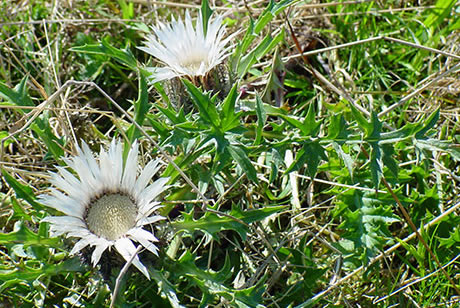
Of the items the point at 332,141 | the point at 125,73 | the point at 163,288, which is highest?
the point at 125,73

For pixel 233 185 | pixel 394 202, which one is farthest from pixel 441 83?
pixel 233 185

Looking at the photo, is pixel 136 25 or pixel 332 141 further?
pixel 136 25

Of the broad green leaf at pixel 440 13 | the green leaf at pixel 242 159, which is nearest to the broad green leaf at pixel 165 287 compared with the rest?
the green leaf at pixel 242 159

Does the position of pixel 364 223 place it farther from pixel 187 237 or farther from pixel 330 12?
pixel 330 12

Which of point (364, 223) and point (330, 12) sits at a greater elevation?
point (330, 12)

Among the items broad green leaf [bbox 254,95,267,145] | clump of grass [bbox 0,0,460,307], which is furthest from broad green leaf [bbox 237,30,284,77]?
broad green leaf [bbox 254,95,267,145]

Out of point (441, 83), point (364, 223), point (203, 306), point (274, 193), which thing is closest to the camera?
point (203, 306)

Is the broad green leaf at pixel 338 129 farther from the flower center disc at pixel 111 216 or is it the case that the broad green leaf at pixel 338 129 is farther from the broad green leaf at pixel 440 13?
the broad green leaf at pixel 440 13

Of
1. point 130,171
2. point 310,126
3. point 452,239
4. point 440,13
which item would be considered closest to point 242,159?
point 310,126

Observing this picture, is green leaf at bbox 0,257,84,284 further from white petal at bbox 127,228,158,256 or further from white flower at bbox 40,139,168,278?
white petal at bbox 127,228,158,256
